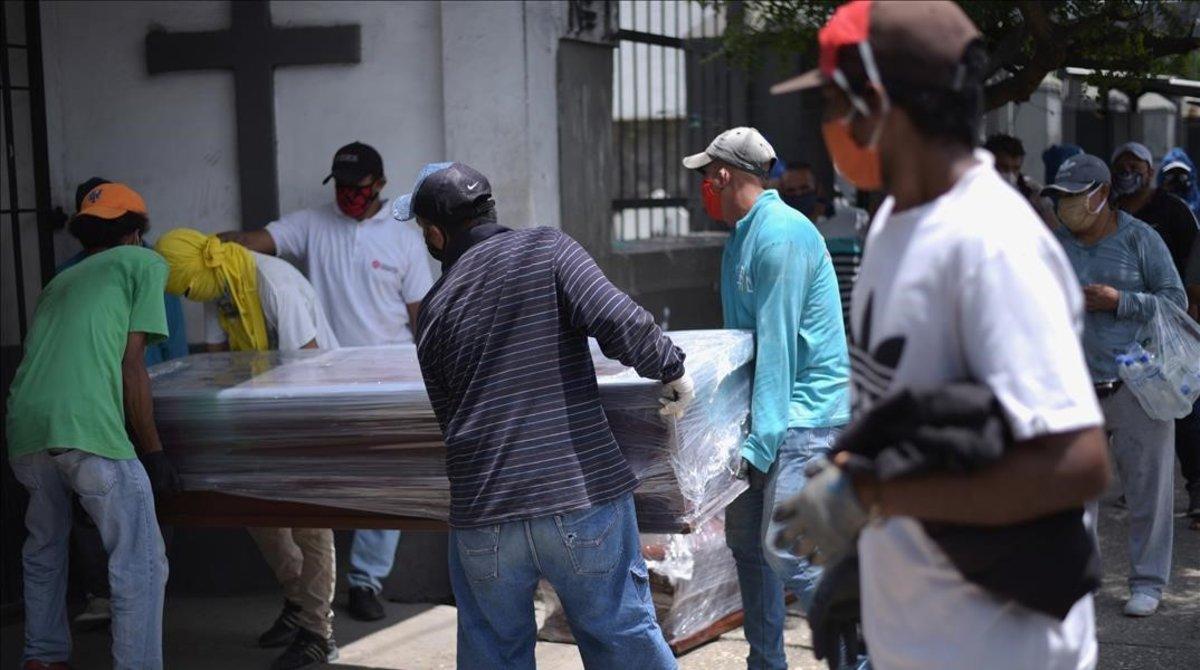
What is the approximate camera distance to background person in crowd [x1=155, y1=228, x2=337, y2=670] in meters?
5.68

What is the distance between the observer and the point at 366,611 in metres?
6.39

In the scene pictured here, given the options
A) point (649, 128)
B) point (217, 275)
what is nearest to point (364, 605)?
point (217, 275)

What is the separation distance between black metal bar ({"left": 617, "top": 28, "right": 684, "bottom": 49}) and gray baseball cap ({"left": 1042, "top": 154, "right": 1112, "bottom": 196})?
7.80ft

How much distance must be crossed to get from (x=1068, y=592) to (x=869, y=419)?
365mm

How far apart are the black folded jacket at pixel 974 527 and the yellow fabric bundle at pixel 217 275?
156 inches

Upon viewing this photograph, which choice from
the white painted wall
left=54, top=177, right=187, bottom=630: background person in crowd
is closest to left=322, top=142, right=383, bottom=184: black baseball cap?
the white painted wall

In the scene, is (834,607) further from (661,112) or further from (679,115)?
(679,115)

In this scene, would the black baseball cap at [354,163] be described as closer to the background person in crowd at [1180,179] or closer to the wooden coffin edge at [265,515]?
the wooden coffin edge at [265,515]

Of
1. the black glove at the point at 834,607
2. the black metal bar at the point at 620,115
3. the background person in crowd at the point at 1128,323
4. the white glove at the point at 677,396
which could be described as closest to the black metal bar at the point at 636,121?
the black metal bar at the point at 620,115

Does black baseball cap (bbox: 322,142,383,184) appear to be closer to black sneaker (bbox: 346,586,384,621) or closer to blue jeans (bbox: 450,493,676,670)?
black sneaker (bbox: 346,586,384,621)

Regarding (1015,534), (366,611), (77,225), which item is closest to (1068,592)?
(1015,534)

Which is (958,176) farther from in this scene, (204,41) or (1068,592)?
(204,41)

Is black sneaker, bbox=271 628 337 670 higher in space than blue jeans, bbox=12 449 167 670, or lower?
lower

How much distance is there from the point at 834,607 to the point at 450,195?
6.14 ft
